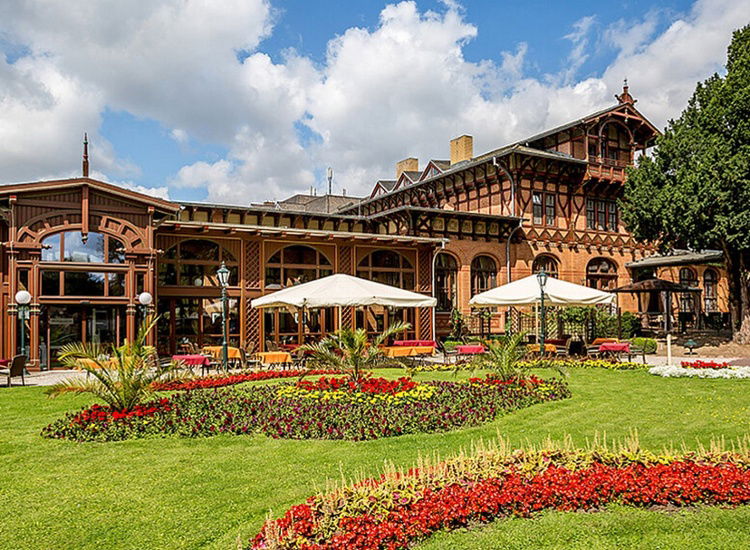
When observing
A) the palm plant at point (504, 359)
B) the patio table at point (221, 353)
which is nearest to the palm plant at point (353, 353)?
the palm plant at point (504, 359)

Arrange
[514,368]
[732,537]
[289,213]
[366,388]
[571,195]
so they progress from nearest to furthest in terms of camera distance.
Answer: [732,537] → [366,388] → [514,368] → [289,213] → [571,195]

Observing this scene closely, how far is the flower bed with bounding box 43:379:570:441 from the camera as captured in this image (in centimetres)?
848

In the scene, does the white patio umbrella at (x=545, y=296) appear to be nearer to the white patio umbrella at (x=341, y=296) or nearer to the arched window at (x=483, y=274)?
the white patio umbrella at (x=341, y=296)

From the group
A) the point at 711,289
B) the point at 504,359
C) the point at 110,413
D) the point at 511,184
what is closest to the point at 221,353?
the point at 110,413

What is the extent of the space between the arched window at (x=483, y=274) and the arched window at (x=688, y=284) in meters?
13.0

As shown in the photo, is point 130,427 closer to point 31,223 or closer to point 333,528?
point 333,528

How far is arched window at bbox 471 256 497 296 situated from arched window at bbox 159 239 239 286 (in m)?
11.1

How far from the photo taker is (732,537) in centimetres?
470

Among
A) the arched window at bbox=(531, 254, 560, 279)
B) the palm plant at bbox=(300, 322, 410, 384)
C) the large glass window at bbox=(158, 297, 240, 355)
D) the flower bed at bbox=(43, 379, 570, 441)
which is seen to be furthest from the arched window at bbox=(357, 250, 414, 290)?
the flower bed at bbox=(43, 379, 570, 441)

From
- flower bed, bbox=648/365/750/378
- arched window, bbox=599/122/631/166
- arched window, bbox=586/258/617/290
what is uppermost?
arched window, bbox=599/122/631/166

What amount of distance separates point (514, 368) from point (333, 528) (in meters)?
7.96

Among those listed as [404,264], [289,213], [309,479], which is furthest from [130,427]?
[289,213]

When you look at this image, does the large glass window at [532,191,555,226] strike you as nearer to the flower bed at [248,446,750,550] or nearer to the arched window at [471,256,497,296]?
the arched window at [471,256,497,296]

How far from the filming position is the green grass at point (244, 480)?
4.85 meters
